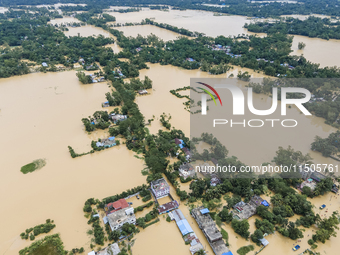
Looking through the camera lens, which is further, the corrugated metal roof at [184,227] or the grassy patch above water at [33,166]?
the grassy patch above water at [33,166]

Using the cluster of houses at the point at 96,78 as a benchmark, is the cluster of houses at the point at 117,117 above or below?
below

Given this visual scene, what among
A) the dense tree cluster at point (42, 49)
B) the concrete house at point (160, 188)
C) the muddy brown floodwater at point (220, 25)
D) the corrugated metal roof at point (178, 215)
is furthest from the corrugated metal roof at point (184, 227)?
Result: the muddy brown floodwater at point (220, 25)

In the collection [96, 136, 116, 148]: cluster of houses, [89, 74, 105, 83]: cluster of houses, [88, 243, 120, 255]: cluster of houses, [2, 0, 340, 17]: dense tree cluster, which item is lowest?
[88, 243, 120, 255]: cluster of houses

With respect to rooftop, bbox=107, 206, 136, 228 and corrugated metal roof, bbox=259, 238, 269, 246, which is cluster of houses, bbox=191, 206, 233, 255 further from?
rooftop, bbox=107, 206, 136, 228

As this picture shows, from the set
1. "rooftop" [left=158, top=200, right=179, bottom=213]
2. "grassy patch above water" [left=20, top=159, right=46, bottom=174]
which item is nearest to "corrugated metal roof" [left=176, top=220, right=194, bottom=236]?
"rooftop" [left=158, top=200, right=179, bottom=213]

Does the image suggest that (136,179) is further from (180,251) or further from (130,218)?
(180,251)

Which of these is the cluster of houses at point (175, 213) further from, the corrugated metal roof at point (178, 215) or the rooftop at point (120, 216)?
the rooftop at point (120, 216)

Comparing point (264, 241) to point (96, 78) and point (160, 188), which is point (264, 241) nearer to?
point (160, 188)
